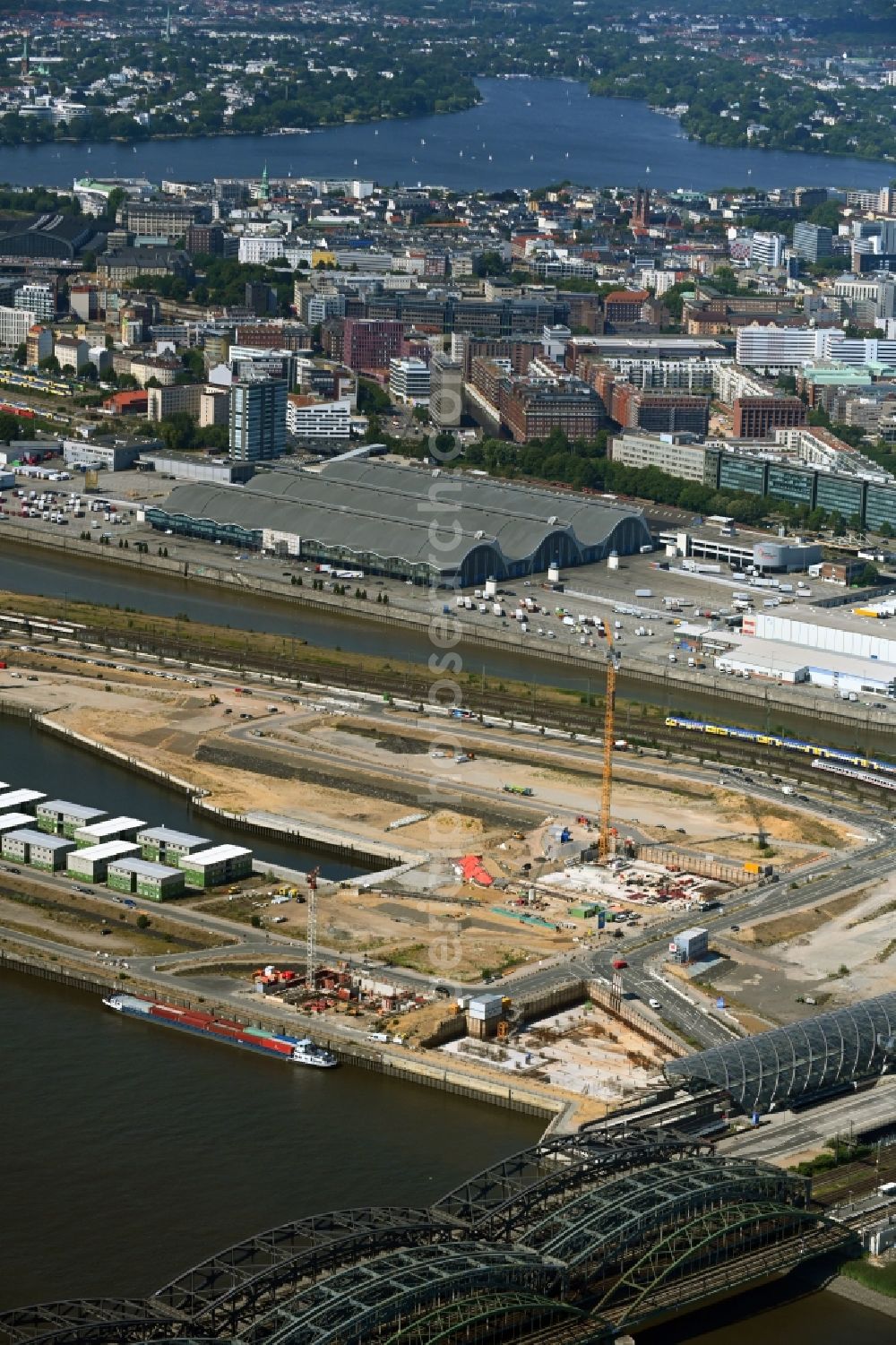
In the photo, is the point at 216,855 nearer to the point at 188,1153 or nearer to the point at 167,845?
the point at 167,845

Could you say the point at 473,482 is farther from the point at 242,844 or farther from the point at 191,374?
the point at 242,844

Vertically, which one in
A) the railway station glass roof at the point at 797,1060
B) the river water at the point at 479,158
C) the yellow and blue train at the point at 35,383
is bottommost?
the yellow and blue train at the point at 35,383

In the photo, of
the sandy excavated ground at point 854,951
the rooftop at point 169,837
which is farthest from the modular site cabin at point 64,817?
the sandy excavated ground at point 854,951

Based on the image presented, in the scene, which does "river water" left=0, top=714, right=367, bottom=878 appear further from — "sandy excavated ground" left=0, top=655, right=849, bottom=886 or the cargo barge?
the cargo barge

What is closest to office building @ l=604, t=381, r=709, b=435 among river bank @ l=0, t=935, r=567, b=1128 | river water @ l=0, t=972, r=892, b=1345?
river bank @ l=0, t=935, r=567, b=1128

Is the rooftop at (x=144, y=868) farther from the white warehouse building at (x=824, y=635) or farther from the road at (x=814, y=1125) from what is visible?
the white warehouse building at (x=824, y=635)
